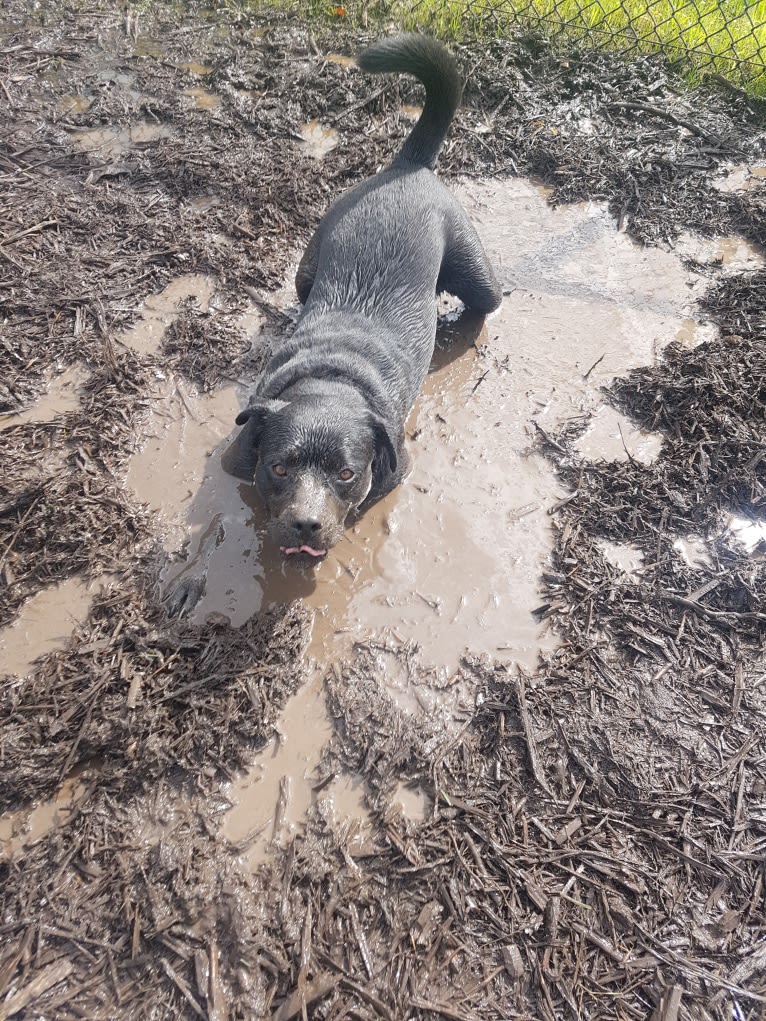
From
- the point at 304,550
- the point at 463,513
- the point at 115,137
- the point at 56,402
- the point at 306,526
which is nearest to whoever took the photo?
the point at 306,526

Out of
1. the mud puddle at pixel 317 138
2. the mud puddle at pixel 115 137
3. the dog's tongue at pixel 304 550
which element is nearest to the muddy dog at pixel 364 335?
the dog's tongue at pixel 304 550

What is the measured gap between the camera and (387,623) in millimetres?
3975

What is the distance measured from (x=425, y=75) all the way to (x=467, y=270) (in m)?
1.51

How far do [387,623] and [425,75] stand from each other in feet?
14.2

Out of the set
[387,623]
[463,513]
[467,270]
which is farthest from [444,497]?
[467,270]

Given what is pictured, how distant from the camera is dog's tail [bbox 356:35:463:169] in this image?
4949 millimetres

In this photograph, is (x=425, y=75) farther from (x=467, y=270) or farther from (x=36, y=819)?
(x=36, y=819)

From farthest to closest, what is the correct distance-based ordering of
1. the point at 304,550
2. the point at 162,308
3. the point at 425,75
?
the point at 162,308 < the point at 425,75 < the point at 304,550

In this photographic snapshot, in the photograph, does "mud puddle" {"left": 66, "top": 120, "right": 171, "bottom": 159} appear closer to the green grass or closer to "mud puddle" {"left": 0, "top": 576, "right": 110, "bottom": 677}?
the green grass

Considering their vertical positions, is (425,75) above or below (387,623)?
above

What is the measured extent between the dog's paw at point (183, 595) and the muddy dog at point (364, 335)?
24.7 inches

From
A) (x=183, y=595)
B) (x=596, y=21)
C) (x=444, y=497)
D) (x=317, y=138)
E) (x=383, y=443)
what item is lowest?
(x=183, y=595)

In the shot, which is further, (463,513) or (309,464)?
(463,513)

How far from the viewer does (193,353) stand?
5.24m
